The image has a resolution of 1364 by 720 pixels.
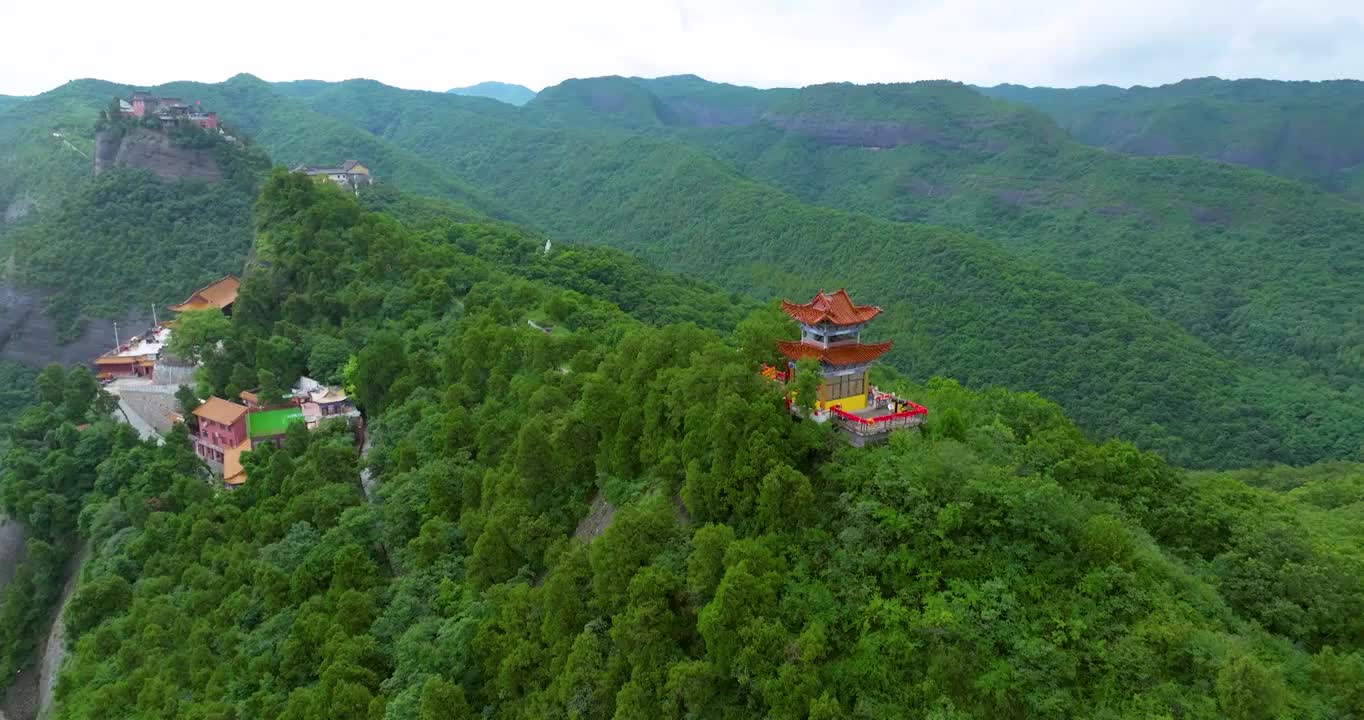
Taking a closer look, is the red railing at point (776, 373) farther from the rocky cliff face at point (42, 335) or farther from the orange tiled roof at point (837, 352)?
the rocky cliff face at point (42, 335)

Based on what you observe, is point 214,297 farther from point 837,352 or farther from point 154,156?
point 837,352

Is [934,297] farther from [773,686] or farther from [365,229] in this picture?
[773,686]

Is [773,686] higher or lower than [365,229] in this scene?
lower

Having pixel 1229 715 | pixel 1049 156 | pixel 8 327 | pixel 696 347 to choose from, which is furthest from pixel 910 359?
pixel 1049 156

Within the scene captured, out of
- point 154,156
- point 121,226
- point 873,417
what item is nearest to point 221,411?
point 873,417

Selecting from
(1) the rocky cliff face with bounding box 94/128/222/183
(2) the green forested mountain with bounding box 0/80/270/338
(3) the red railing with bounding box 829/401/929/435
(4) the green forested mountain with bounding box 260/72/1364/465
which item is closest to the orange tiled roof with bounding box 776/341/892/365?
(3) the red railing with bounding box 829/401/929/435

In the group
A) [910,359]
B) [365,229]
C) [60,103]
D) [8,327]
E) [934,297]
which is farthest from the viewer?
[60,103]
